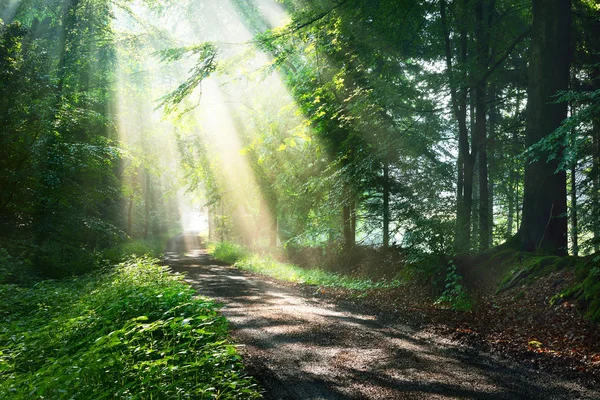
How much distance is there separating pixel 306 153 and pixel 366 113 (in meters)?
6.76

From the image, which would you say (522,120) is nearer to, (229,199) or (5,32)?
(5,32)

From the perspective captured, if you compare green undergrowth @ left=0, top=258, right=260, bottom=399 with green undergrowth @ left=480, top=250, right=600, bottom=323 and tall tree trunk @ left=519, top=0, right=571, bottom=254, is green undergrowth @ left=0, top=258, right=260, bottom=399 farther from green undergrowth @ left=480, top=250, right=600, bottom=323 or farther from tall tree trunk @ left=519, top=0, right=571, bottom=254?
tall tree trunk @ left=519, top=0, right=571, bottom=254

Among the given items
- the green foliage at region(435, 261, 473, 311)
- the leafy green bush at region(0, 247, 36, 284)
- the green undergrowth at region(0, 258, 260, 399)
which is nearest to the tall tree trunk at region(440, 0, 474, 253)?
the green foliage at region(435, 261, 473, 311)

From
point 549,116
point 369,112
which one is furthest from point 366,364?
point 369,112

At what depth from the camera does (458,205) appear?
38.7 ft

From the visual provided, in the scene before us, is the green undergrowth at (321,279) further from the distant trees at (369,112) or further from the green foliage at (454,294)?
the green foliage at (454,294)

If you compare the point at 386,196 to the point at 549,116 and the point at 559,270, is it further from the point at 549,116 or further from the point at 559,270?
the point at 559,270

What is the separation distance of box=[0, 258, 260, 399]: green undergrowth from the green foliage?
5.50 m

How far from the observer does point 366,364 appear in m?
5.13

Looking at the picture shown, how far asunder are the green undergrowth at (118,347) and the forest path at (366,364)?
24.5 inches

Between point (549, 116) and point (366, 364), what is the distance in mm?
7516

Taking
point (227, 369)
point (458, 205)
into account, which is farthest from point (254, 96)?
point (227, 369)

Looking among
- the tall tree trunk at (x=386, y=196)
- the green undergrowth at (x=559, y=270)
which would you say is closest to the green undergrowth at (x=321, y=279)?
the tall tree trunk at (x=386, y=196)

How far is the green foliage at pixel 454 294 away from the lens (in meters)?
8.61
